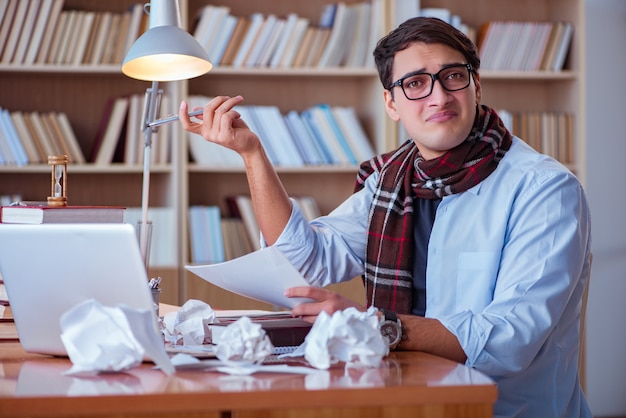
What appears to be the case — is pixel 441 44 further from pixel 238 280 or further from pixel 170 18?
pixel 238 280

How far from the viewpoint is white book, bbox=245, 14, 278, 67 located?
11.2 feet

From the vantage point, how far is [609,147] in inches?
160

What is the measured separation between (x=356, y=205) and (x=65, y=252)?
44.1 inches

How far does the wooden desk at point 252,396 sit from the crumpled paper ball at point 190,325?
325 mm

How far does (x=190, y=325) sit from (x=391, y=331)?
34cm

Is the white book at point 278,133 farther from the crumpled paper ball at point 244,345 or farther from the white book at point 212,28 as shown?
the crumpled paper ball at point 244,345

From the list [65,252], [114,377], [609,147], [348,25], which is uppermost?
[348,25]

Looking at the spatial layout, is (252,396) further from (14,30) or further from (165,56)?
(14,30)

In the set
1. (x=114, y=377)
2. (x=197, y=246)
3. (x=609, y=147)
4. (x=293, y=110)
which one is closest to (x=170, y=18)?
(x=114, y=377)

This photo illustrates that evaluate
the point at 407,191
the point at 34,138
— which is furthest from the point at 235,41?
the point at 407,191

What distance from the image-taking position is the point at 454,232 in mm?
1790

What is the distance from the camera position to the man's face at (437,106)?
1824 mm

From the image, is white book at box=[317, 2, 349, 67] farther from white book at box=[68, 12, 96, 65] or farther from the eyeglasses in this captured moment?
the eyeglasses

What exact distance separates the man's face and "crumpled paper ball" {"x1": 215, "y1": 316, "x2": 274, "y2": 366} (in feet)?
2.71
